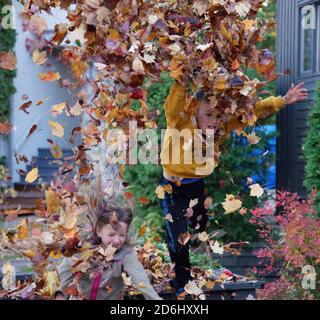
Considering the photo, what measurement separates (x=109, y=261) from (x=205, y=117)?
1.10 meters

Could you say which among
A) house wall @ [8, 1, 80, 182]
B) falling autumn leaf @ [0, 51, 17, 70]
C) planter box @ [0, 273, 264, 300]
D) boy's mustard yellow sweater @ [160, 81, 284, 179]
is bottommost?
planter box @ [0, 273, 264, 300]

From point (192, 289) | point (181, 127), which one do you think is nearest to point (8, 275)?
point (192, 289)

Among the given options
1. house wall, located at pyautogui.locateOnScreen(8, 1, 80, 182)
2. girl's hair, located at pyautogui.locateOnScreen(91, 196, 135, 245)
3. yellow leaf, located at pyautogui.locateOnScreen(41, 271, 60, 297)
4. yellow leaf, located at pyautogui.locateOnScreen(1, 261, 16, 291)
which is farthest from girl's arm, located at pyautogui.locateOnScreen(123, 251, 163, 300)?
house wall, located at pyautogui.locateOnScreen(8, 1, 80, 182)

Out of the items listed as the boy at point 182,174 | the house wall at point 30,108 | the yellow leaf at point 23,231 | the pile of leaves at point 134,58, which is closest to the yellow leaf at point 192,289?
the boy at point 182,174

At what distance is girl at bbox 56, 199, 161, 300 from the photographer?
356cm

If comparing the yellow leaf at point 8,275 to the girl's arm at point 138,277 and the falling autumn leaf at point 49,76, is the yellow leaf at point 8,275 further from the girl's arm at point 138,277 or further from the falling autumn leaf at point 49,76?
the falling autumn leaf at point 49,76

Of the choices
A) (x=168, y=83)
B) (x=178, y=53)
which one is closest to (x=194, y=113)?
(x=178, y=53)

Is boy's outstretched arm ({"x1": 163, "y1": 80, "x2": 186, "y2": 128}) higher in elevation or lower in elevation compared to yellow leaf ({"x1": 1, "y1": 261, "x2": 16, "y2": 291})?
higher

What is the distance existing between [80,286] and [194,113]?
3.99 ft

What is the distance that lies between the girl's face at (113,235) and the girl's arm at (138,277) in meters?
0.09

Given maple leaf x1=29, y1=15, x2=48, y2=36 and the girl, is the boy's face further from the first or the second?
maple leaf x1=29, y1=15, x2=48, y2=36

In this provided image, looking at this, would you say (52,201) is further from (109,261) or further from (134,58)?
(134,58)

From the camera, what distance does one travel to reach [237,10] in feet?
11.4
